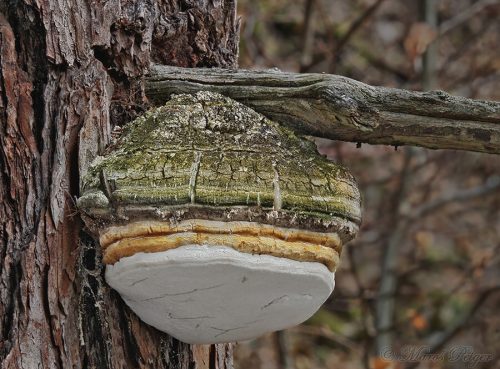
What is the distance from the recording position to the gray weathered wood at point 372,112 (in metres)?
1.95

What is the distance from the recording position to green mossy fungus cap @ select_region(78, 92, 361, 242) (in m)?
1.79

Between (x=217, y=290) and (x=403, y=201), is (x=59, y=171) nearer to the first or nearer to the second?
(x=217, y=290)

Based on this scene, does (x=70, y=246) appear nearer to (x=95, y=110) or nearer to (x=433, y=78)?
(x=95, y=110)

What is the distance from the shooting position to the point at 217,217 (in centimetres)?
178

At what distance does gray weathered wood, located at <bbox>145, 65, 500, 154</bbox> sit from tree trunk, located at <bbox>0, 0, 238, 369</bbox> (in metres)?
Result: 0.37

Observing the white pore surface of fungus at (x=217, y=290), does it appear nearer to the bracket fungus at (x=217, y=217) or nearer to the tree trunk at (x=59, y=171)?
the bracket fungus at (x=217, y=217)

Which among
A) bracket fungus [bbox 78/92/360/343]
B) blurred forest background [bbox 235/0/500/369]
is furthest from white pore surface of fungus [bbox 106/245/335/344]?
blurred forest background [bbox 235/0/500/369]

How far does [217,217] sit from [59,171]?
1.52 feet

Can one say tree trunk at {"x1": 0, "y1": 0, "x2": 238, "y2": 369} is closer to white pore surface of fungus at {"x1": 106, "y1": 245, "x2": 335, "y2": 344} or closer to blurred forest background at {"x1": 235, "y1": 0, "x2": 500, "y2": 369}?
white pore surface of fungus at {"x1": 106, "y1": 245, "x2": 335, "y2": 344}

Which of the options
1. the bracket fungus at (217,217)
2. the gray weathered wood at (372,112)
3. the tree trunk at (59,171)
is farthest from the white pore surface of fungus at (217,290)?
the gray weathered wood at (372,112)

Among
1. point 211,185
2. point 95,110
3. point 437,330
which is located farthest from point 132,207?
point 437,330

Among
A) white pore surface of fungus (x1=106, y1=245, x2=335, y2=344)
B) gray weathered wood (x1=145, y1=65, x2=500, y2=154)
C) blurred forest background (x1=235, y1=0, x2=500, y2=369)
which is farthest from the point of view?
blurred forest background (x1=235, y1=0, x2=500, y2=369)

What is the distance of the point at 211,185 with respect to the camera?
5.88ft

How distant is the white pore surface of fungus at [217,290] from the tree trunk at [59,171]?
0.12m
